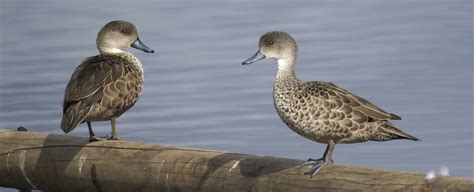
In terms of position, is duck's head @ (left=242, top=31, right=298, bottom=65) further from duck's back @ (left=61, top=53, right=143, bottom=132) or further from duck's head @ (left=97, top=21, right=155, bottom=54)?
duck's head @ (left=97, top=21, right=155, bottom=54)

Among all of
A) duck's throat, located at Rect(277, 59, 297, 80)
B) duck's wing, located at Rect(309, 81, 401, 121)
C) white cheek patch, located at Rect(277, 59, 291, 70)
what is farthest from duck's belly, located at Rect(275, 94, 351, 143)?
white cheek patch, located at Rect(277, 59, 291, 70)

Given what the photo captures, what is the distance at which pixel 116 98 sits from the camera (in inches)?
303

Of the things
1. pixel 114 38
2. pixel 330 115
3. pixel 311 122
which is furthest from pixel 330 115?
pixel 114 38

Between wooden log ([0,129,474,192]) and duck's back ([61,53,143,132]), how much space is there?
159 millimetres

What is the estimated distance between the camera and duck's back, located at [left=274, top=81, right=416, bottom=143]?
6.65 metres

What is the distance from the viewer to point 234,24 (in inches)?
542

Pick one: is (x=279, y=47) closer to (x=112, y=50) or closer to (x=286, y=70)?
(x=286, y=70)

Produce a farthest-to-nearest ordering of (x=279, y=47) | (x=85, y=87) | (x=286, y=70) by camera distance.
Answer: (x=85, y=87)
(x=279, y=47)
(x=286, y=70)

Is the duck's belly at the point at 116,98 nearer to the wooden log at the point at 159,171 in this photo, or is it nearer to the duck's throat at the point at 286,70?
the wooden log at the point at 159,171

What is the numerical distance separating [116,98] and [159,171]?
3.04ft

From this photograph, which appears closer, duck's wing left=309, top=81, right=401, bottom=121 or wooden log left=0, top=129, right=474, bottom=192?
wooden log left=0, top=129, right=474, bottom=192

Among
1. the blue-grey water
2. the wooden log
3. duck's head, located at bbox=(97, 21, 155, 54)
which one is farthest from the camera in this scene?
the blue-grey water

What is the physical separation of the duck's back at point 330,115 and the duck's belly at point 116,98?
1218 millimetres

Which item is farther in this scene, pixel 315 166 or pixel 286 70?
pixel 286 70
